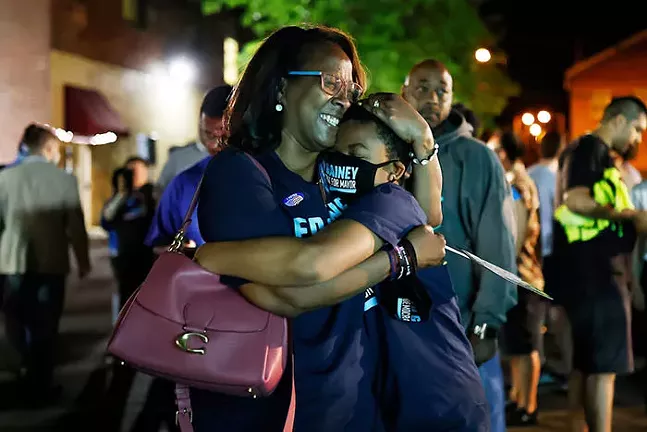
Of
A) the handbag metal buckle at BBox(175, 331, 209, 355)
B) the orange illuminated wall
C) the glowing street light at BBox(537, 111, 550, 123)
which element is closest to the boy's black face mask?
the handbag metal buckle at BBox(175, 331, 209, 355)

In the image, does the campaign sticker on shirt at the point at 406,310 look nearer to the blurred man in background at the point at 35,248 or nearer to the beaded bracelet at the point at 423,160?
the beaded bracelet at the point at 423,160

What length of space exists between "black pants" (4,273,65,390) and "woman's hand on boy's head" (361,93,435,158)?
5.72m

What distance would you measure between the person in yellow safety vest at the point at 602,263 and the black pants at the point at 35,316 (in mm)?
4338

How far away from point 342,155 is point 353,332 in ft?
1.46

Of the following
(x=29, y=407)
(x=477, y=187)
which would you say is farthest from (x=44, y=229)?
(x=477, y=187)

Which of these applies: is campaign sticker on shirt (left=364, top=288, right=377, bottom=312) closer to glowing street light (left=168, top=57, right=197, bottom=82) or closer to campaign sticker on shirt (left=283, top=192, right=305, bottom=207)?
campaign sticker on shirt (left=283, top=192, right=305, bottom=207)

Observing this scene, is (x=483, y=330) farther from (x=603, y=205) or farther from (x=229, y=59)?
(x=229, y=59)

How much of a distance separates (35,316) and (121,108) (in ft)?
58.0

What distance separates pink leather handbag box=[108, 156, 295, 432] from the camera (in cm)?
202

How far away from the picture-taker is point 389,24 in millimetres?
15820

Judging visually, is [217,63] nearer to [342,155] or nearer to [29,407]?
[29,407]

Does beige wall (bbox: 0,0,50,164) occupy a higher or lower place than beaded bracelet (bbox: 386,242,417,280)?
higher

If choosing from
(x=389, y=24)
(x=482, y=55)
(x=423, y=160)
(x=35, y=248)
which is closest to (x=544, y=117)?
(x=482, y=55)

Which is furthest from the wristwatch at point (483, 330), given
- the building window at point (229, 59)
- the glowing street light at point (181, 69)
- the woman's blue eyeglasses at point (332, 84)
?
the building window at point (229, 59)
